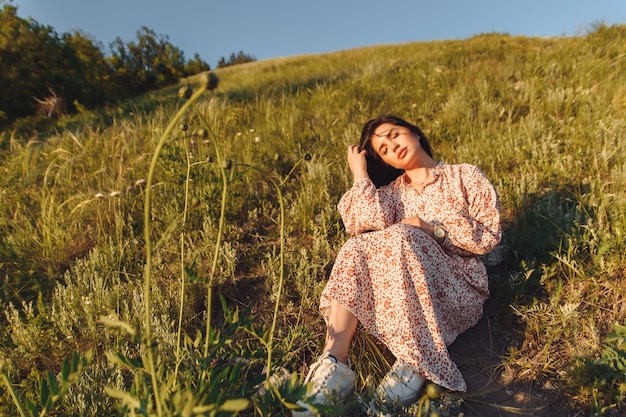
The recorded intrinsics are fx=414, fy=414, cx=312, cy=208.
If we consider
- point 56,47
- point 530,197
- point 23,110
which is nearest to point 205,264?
point 530,197

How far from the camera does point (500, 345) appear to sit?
2309mm

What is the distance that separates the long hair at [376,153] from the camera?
9.20 ft

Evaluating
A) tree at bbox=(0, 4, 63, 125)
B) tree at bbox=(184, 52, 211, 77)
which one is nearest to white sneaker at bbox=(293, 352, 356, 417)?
tree at bbox=(0, 4, 63, 125)

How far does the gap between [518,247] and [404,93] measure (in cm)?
340

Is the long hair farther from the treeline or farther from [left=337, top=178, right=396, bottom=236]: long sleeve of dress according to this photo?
the treeline

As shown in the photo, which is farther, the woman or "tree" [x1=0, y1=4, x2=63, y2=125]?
"tree" [x1=0, y1=4, x2=63, y2=125]

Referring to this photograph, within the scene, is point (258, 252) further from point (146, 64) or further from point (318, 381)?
point (146, 64)

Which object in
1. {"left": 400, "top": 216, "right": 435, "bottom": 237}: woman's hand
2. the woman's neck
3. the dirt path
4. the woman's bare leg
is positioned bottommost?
the dirt path

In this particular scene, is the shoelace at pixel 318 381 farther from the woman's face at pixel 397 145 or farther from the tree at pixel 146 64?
the tree at pixel 146 64

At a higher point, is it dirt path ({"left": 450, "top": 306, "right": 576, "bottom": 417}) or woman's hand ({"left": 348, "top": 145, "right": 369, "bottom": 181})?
woman's hand ({"left": 348, "top": 145, "right": 369, "bottom": 181})

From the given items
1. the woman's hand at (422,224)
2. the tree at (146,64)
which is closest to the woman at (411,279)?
the woman's hand at (422,224)

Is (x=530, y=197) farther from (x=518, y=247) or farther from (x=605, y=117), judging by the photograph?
(x=605, y=117)

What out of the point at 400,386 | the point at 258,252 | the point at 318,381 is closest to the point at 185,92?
the point at 318,381

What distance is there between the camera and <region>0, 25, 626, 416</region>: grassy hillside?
1.57m
